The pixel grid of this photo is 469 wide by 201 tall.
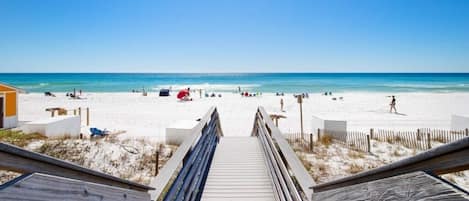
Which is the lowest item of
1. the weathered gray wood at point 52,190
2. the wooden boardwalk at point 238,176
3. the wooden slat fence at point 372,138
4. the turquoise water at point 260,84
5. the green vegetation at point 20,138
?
the wooden slat fence at point 372,138

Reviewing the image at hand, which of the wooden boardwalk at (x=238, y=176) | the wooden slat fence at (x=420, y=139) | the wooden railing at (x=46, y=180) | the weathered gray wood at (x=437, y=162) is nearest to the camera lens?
the weathered gray wood at (x=437, y=162)

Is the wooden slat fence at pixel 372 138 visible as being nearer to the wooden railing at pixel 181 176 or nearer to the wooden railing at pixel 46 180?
the wooden railing at pixel 181 176

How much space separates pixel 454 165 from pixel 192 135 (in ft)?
11.5

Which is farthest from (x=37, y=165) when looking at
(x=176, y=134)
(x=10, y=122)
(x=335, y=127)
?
(x=10, y=122)

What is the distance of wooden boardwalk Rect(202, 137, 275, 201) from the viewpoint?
415 cm

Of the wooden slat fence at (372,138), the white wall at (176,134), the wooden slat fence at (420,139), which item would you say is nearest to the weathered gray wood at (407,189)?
the wooden slat fence at (372,138)

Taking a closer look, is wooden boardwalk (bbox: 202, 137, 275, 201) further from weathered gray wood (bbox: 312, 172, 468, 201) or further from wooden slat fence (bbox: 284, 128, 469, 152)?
wooden slat fence (bbox: 284, 128, 469, 152)

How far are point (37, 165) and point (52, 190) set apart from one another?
113 mm

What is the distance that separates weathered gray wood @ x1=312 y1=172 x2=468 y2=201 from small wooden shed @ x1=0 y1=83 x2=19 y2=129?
1639cm

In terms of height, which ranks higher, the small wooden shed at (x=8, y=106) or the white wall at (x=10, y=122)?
the small wooden shed at (x=8, y=106)

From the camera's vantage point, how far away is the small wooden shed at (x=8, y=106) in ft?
43.6

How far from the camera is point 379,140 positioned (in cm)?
1090

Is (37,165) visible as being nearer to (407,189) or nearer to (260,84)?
(407,189)

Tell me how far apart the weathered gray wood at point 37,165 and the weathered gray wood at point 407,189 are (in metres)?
1.30
